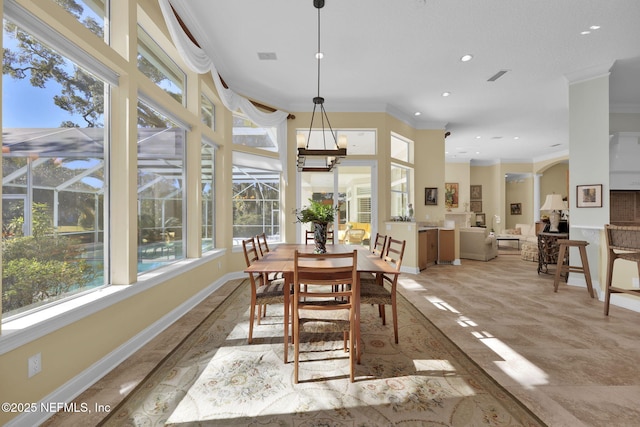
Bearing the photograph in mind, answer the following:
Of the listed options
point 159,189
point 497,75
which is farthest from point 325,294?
point 497,75

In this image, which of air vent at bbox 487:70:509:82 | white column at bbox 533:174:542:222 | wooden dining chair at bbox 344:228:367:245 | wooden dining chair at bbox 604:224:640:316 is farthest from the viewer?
white column at bbox 533:174:542:222

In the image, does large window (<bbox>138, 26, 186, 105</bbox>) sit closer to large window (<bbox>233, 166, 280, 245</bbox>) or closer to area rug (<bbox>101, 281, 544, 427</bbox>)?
large window (<bbox>233, 166, 280, 245</bbox>)

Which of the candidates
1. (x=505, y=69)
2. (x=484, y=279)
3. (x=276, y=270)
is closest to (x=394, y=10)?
(x=505, y=69)

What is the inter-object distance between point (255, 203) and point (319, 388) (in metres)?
3.97

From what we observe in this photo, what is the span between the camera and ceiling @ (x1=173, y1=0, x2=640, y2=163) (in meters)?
3.16

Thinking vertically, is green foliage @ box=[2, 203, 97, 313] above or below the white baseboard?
above

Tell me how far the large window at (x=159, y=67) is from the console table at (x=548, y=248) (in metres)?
6.76

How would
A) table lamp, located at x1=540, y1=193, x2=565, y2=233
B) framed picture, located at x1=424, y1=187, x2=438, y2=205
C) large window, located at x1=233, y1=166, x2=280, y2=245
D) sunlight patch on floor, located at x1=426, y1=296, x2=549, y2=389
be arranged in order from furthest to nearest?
framed picture, located at x1=424, y1=187, x2=438, y2=205, table lamp, located at x1=540, y1=193, x2=565, y2=233, large window, located at x1=233, y1=166, x2=280, y2=245, sunlight patch on floor, located at x1=426, y1=296, x2=549, y2=389

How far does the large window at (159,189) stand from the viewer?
290cm

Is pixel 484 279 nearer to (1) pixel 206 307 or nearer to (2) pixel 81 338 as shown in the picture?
(1) pixel 206 307

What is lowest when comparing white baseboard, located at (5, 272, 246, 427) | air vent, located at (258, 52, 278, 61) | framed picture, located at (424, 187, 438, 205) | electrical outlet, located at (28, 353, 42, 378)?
white baseboard, located at (5, 272, 246, 427)

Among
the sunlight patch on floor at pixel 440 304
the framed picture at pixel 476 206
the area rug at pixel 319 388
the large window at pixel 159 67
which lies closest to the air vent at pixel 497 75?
the sunlight patch on floor at pixel 440 304

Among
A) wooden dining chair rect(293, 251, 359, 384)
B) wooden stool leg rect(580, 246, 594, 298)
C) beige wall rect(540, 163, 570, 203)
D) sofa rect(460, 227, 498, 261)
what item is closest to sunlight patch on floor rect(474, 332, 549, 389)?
wooden dining chair rect(293, 251, 359, 384)

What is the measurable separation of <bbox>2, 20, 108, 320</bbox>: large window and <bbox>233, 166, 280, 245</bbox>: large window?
284 cm
